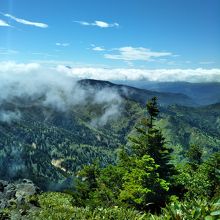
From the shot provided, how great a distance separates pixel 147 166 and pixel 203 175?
11.2 metres

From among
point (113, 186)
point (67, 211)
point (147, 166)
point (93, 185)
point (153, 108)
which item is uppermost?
point (153, 108)

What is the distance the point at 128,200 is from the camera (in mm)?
49500

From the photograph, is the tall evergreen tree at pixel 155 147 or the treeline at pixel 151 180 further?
the tall evergreen tree at pixel 155 147

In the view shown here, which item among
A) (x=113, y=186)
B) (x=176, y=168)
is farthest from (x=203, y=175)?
(x=113, y=186)

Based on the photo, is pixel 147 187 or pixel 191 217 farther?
pixel 147 187

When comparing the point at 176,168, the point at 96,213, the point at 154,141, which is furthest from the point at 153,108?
the point at 96,213

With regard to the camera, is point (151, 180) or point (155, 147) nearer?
point (151, 180)

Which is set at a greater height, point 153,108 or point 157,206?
point 153,108

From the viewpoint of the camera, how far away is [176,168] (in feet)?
171

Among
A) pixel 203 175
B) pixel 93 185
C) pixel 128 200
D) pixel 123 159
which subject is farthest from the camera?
pixel 93 185

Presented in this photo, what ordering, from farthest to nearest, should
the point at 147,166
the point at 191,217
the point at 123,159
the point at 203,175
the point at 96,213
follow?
the point at 123,159
the point at 203,175
the point at 147,166
the point at 96,213
the point at 191,217

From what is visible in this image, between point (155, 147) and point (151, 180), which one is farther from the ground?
point (155, 147)

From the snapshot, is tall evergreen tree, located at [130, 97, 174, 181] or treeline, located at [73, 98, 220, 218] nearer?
treeline, located at [73, 98, 220, 218]

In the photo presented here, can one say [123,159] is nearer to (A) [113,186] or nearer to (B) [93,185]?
(A) [113,186]
